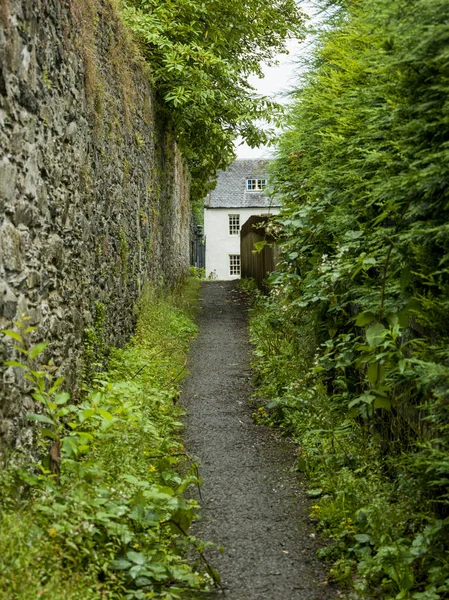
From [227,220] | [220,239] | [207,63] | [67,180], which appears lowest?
[67,180]

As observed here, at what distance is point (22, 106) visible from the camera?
4844 millimetres

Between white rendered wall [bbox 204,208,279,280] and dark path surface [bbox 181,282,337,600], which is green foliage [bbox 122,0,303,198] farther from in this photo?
white rendered wall [bbox 204,208,279,280]

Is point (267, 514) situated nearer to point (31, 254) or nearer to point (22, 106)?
point (31, 254)

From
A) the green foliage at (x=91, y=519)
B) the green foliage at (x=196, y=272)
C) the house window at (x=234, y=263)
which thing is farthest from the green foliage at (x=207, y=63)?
the house window at (x=234, y=263)

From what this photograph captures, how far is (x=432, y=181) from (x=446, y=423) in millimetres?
1286

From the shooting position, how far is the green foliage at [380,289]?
3.86 m

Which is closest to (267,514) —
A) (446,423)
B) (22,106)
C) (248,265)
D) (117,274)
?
(446,423)

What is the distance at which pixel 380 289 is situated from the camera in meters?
5.01

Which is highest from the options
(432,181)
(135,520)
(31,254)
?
(432,181)

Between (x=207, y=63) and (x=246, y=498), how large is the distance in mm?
7830

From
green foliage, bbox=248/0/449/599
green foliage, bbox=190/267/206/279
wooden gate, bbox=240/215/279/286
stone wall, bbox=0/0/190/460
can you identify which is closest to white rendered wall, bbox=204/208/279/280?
green foliage, bbox=190/267/206/279

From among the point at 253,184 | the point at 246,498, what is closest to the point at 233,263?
the point at 253,184

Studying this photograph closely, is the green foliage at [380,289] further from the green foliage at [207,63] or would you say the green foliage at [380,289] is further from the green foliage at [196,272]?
the green foliage at [196,272]

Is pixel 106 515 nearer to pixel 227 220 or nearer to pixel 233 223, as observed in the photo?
pixel 227 220
